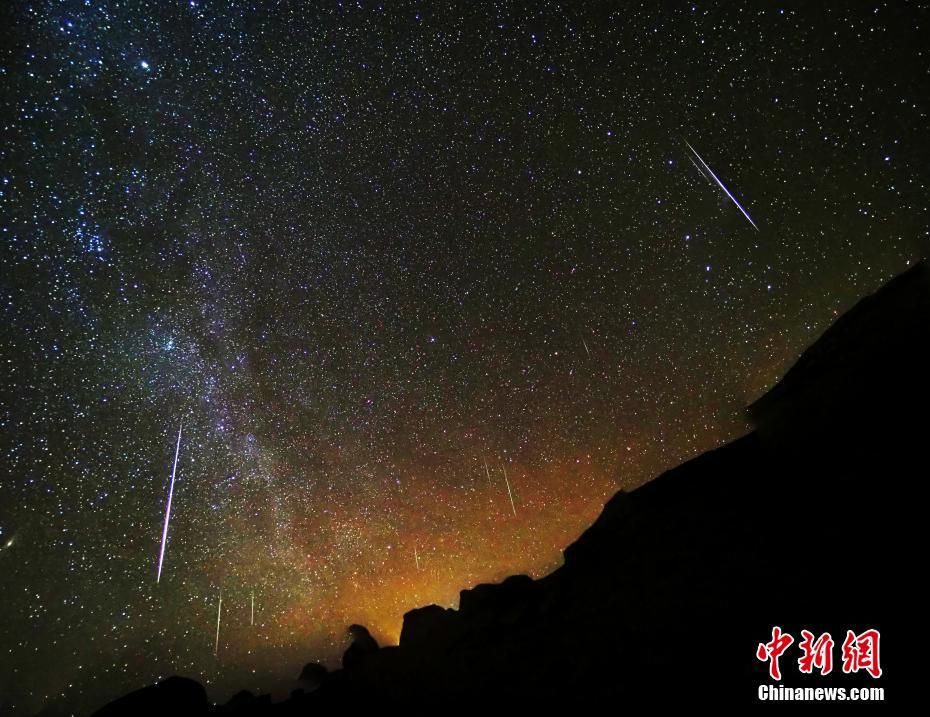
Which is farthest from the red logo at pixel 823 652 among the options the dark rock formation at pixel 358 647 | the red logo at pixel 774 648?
the dark rock formation at pixel 358 647

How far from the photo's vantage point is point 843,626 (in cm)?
573

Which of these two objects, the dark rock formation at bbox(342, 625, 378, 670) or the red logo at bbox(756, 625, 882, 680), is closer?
the red logo at bbox(756, 625, 882, 680)

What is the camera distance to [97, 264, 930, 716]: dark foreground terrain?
6.19 m

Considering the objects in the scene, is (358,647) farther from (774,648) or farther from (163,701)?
(774,648)

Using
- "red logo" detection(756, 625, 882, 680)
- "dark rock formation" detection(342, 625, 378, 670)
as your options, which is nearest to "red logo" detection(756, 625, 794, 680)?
"red logo" detection(756, 625, 882, 680)

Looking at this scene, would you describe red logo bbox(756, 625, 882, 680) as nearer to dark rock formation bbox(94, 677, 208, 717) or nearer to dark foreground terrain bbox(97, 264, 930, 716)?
dark foreground terrain bbox(97, 264, 930, 716)

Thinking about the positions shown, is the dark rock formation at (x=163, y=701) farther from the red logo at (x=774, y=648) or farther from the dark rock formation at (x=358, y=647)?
the red logo at (x=774, y=648)

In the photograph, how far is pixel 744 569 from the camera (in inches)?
309

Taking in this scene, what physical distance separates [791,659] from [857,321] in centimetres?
981

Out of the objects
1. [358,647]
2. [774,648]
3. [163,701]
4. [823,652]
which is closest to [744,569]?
[774,648]

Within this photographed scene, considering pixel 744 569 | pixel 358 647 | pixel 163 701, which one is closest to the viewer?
pixel 744 569

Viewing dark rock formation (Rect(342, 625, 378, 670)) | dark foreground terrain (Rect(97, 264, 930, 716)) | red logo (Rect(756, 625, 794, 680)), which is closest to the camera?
red logo (Rect(756, 625, 794, 680))

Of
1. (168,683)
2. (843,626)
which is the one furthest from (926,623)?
(168,683)

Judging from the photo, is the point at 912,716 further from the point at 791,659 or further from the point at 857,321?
the point at 857,321
